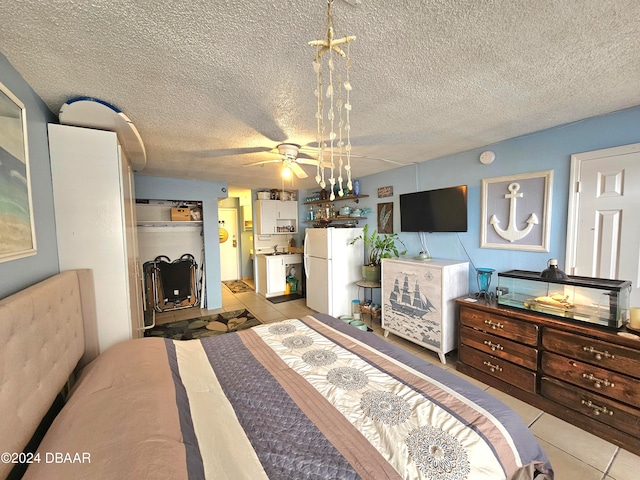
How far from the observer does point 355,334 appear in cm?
191

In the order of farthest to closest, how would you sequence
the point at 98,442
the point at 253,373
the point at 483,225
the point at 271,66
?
the point at 483,225
the point at 253,373
the point at 271,66
the point at 98,442

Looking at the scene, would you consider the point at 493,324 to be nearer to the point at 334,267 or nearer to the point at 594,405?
the point at 594,405

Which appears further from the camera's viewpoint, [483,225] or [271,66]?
[483,225]

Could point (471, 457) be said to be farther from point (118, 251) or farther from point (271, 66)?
point (118, 251)

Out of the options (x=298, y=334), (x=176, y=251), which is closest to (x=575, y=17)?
(x=298, y=334)

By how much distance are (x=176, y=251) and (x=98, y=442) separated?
14.2 feet

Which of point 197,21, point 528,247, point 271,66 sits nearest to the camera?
point 197,21

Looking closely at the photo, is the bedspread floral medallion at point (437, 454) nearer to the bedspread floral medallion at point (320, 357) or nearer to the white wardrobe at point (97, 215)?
the bedspread floral medallion at point (320, 357)

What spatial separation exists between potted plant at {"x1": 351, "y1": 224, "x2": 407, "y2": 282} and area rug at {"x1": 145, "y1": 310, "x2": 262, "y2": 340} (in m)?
1.91

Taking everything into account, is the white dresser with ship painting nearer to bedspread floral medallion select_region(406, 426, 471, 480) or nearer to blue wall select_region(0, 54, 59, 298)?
bedspread floral medallion select_region(406, 426, 471, 480)

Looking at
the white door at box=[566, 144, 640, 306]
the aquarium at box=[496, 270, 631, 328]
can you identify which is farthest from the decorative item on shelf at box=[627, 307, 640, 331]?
the white door at box=[566, 144, 640, 306]

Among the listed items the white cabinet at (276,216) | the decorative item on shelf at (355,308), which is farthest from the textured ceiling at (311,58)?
the white cabinet at (276,216)

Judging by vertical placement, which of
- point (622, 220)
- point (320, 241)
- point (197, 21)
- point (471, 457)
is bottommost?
point (471, 457)

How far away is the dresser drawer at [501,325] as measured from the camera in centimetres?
207
